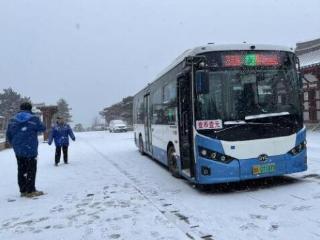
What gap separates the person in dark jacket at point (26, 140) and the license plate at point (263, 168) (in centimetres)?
462

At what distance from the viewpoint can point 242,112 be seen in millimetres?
8242

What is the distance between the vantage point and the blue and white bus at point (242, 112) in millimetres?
8164

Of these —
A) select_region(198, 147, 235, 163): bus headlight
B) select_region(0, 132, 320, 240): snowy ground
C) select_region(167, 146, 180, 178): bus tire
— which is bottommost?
select_region(0, 132, 320, 240): snowy ground

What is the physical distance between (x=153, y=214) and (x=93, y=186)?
365 centimetres

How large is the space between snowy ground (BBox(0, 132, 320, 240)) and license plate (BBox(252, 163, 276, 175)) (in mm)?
382

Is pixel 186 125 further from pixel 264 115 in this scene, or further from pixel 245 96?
pixel 264 115

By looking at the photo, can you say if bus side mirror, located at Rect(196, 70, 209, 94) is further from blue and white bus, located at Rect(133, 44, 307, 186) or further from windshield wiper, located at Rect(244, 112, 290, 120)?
windshield wiper, located at Rect(244, 112, 290, 120)

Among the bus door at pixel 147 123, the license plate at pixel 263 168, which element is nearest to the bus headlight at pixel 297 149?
the license plate at pixel 263 168

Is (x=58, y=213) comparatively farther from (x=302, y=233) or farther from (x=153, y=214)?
(x=302, y=233)

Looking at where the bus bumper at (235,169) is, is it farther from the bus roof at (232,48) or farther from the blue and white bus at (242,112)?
the bus roof at (232,48)

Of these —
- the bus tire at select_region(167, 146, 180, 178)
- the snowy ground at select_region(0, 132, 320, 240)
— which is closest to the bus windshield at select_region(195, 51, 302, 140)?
the snowy ground at select_region(0, 132, 320, 240)

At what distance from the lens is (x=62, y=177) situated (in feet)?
39.9

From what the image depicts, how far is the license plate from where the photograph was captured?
326 inches

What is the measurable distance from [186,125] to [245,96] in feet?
4.88
